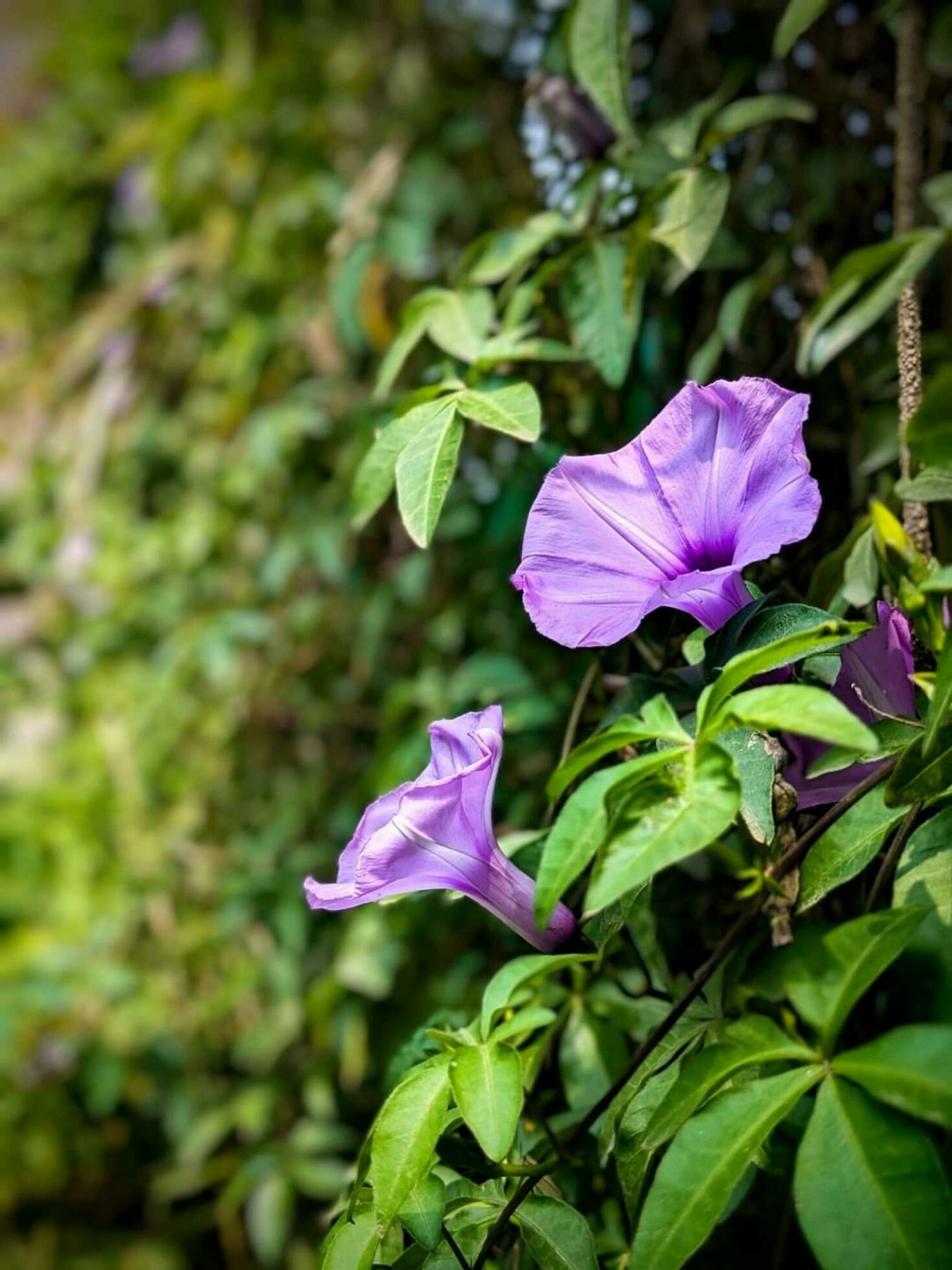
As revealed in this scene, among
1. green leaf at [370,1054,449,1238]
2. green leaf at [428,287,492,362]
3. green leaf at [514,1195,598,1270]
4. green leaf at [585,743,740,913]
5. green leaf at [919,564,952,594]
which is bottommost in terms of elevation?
green leaf at [514,1195,598,1270]

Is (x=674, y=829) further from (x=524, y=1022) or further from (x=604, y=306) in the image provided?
(x=604, y=306)

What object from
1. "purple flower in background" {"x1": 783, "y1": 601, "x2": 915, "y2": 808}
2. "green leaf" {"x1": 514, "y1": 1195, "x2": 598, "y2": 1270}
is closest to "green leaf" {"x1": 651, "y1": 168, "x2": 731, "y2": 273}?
"purple flower in background" {"x1": 783, "y1": 601, "x2": 915, "y2": 808}

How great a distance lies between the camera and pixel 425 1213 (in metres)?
0.44

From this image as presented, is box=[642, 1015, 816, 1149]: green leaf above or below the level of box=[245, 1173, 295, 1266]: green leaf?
above

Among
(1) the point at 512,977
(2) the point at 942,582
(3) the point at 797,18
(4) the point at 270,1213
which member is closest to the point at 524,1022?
(1) the point at 512,977

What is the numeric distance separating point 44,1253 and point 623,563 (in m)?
1.65

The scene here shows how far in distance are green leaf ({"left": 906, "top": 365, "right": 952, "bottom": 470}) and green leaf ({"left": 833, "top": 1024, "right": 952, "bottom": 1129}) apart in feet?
0.60

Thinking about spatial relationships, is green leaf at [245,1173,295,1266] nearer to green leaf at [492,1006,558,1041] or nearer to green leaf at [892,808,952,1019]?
green leaf at [492,1006,558,1041]

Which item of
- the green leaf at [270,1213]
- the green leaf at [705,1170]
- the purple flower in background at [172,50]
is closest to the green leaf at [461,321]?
the green leaf at [705,1170]

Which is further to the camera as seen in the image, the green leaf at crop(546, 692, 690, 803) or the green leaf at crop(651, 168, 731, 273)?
the green leaf at crop(651, 168, 731, 273)

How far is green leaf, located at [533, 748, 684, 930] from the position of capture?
378mm

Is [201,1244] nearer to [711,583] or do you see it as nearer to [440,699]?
[440,699]

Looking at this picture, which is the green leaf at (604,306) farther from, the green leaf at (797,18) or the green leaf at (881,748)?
the green leaf at (881,748)

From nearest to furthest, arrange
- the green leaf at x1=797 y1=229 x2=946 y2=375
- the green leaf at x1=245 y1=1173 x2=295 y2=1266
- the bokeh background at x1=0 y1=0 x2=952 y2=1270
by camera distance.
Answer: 1. the green leaf at x1=797 y1=229 x2=946 y2=375
2. the bokeh background at x1=0 y1=0 x2=952 y2=1270
3. the green leaf at x1=245 y1=1173 x2=295 y2=1266
